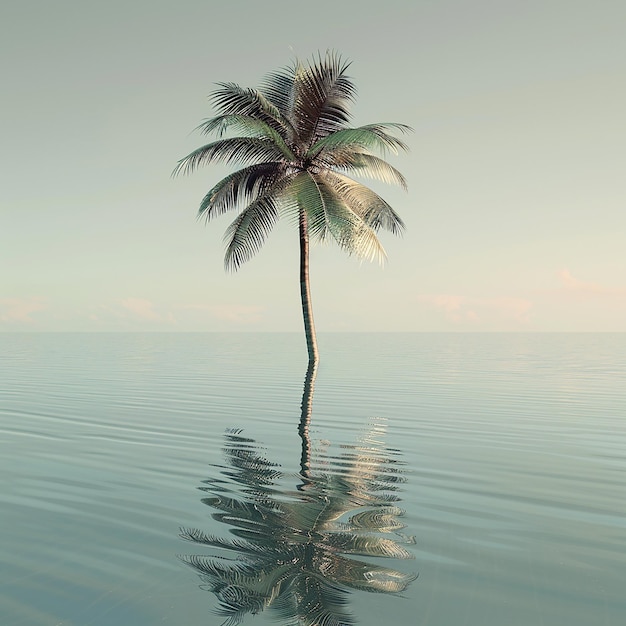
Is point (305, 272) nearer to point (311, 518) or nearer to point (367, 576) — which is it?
point (311, 518)

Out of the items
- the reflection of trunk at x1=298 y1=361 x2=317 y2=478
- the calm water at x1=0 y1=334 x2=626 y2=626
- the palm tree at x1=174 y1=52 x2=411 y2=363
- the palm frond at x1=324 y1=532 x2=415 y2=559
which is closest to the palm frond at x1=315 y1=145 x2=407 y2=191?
the palm tree at x1=174 y1=52 x2=411 y2=363

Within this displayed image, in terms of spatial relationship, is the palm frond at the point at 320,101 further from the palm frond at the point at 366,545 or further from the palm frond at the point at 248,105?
the palm frond at the point at 366,545

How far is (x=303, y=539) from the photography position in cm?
498

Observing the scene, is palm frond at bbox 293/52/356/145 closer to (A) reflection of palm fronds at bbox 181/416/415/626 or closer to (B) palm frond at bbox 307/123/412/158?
(B) palm frond at bbox 307/123/412/158

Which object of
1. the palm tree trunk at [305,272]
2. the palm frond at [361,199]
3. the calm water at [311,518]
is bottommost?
the calm water at [311,518]

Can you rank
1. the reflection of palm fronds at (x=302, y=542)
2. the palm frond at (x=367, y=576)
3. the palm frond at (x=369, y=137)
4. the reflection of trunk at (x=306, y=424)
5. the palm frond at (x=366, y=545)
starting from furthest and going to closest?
1. the palm frond at (x=369, y=137)
2. the reflection of trunk at (x=306, y=424)
3. the palm frond at (x=366, y=545)
4. the palm frond at (x=367, y=576)
5. the reflection of palm fronds at (x=302, y=542)

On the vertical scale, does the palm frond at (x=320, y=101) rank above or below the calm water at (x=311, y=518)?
above

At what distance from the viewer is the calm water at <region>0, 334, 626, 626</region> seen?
388 cm

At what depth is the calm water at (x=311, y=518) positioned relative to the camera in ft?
12.7

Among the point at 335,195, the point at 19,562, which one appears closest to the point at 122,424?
the point at 19,562

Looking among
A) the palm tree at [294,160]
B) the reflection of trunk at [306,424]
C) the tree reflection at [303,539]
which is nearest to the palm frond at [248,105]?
the palm tree at [294,160]

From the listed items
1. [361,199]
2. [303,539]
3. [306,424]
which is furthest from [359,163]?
[303,539]

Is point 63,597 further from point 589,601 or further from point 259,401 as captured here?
point 259,401

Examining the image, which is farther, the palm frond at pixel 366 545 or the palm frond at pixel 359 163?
the palm frond at pixel 359 163
